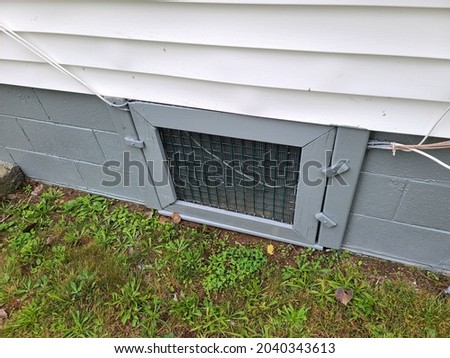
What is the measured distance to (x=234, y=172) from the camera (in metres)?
1.99

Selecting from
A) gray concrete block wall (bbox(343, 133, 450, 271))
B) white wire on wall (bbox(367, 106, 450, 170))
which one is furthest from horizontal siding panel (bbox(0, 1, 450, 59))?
gray concrete block wall (bbox(343, 133, 450, 271))

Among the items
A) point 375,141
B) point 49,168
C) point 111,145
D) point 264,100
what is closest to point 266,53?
point 264,100

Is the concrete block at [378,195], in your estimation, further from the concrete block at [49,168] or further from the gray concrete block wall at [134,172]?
the concrete block at [49,168]

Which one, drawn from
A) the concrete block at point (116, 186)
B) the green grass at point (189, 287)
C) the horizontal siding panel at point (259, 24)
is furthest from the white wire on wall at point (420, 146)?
the concrete block at point (116, 186)

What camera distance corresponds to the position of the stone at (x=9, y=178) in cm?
250

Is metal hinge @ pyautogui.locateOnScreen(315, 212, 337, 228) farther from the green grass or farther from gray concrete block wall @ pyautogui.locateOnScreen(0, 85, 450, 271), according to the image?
the green grass

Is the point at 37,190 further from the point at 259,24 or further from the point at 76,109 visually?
the point at 259,24

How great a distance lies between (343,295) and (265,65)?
1274mm

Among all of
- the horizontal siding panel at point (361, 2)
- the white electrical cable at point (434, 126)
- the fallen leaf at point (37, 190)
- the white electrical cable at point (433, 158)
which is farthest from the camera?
the fallen leaf at point (37, 190)

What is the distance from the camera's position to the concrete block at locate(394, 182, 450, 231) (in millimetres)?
1615

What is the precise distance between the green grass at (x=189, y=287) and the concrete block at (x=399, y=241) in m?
0.07

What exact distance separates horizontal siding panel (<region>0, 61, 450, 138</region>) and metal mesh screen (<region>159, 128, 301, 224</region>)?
0.83 ft

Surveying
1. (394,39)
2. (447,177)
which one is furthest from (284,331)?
(394,39)

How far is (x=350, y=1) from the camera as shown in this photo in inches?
43.8
